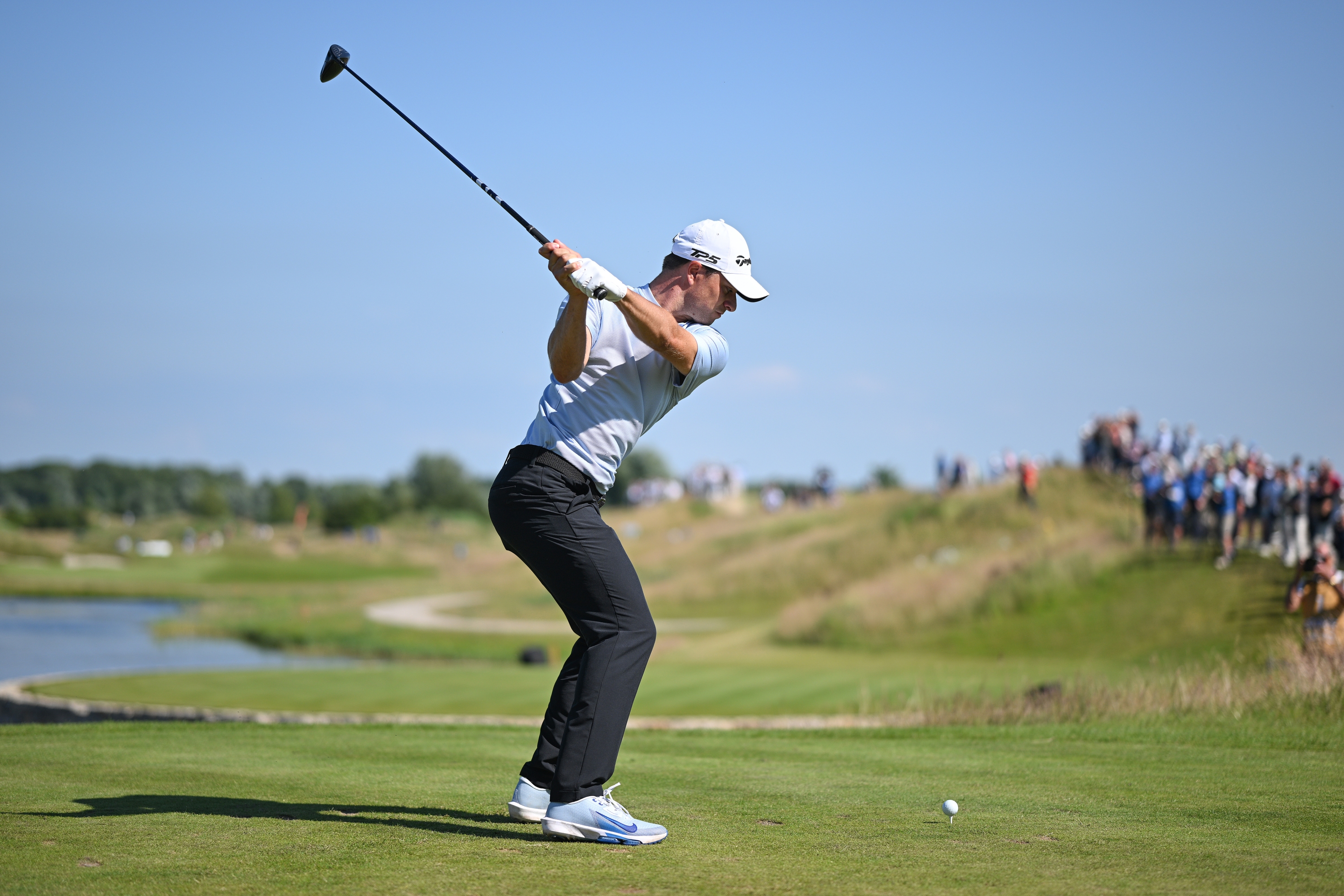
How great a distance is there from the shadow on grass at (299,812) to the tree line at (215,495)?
109 m

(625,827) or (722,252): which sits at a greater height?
(722,252)

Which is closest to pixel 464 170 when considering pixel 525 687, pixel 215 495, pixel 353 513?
pixel 525 687

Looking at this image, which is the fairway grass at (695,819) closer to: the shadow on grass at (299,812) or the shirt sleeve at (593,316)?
the shadow on grass at (299,812)

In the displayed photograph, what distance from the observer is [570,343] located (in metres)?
4.88

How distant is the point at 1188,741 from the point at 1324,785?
291cm

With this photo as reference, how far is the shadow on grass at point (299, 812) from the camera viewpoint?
5242mm

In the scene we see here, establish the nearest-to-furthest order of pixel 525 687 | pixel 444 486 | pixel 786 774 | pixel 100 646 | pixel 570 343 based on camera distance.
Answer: pixel 570 343 → pixel 786 774 → pixel 525 687 → pixel 100 646 → pixel 444 486

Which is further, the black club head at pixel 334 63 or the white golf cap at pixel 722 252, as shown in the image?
the black club head at pixel 334 63

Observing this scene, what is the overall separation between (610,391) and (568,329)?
35 centimetres

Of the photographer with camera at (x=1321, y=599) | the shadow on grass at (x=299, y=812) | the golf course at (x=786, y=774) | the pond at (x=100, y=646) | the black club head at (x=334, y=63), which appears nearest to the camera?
the golf course at (x=786, y=774)

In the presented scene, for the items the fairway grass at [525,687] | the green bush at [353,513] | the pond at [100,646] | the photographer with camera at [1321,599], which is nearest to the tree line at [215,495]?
the green bush at [353,513]

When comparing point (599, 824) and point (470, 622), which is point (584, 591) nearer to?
point (599, 824)

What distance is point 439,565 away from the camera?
85.6 metres

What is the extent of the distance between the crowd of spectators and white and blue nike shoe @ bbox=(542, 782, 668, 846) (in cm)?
2252
